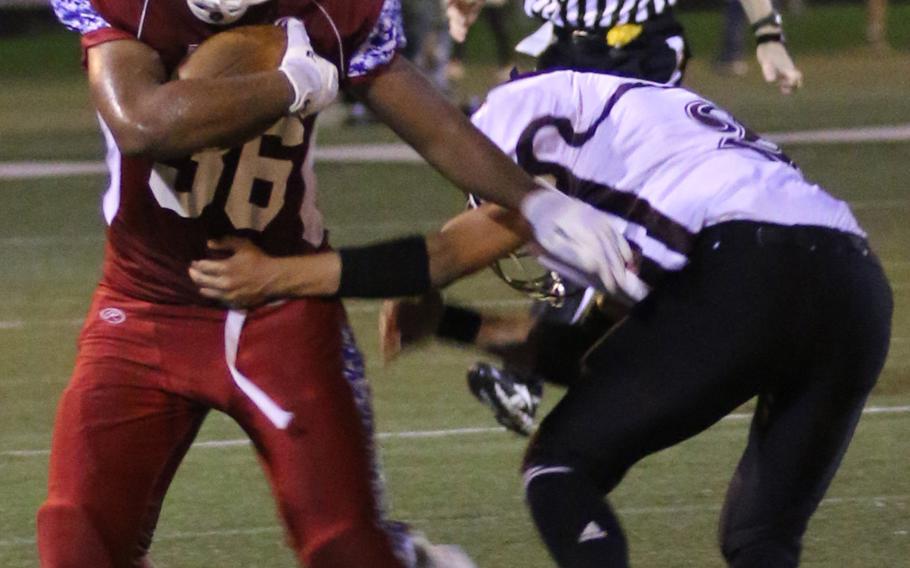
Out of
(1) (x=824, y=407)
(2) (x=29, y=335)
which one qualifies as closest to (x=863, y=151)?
(2) (x=29, y=335)

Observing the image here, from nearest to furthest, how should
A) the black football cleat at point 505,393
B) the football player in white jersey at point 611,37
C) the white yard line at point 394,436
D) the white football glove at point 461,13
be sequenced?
the black football cleat at point 505,393 → the white yard line at point 394,436 → the white football glove at point 461,13 → the football player in white jersey at point 611,37

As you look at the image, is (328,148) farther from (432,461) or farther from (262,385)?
(262,385)

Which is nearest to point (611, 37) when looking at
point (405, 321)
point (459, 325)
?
point (459, 325)

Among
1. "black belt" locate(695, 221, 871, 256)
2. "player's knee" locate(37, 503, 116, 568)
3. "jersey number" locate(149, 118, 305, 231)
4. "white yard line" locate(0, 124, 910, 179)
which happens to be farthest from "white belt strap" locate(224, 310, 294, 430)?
"white yard line" locate(0, 124, 910, 179)

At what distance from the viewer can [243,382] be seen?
3078 mm

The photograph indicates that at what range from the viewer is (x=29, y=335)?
22.0ft

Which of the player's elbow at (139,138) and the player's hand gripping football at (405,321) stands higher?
the player's elbow at (139,138)

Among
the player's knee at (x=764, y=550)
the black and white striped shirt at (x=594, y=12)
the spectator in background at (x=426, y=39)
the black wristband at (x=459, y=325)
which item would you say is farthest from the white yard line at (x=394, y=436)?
the spectator in background at (x=426, y=39)

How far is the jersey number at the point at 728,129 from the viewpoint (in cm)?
322

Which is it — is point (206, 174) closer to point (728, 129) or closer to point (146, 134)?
point (146, 134)

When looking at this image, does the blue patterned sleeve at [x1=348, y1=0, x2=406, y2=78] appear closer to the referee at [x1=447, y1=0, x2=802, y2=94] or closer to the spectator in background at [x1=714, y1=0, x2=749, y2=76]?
the referee at [x1=447, y1=0, x2=802, y2=94]

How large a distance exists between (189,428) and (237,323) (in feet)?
0.67

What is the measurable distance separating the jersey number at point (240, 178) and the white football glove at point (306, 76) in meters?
0.18

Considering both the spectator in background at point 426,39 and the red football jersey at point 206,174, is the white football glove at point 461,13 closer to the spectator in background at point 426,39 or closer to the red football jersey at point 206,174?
the red football jersey at point 206,174
